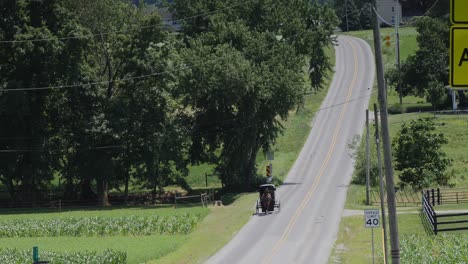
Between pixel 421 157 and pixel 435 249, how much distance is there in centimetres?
3301

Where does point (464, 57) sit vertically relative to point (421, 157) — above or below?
above

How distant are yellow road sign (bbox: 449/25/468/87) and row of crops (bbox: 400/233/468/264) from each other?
A: 24689mm

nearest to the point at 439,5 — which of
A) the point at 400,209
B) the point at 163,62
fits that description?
the point at 163,62

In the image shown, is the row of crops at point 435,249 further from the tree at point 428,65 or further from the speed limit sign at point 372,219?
the tree at point 428,65

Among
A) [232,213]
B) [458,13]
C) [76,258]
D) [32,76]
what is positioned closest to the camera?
[458,13]

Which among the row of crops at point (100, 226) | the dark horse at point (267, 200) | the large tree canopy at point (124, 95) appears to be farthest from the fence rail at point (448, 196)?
the row of crops at point (100, 226)

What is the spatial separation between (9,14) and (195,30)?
64.8ft

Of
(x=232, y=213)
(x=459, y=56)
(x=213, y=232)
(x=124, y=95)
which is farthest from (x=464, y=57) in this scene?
(x=124, y=95)

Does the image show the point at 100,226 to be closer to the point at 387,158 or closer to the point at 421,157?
the point at 421,157

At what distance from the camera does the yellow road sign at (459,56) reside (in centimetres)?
716

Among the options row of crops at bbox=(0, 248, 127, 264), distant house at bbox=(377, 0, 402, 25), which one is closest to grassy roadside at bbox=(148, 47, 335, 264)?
row of crops at bbox=(0, 248, 127, 264)

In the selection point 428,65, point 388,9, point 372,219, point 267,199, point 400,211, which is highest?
point 388,9

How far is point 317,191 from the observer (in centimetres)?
6862

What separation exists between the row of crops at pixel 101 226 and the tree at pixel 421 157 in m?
22.5
